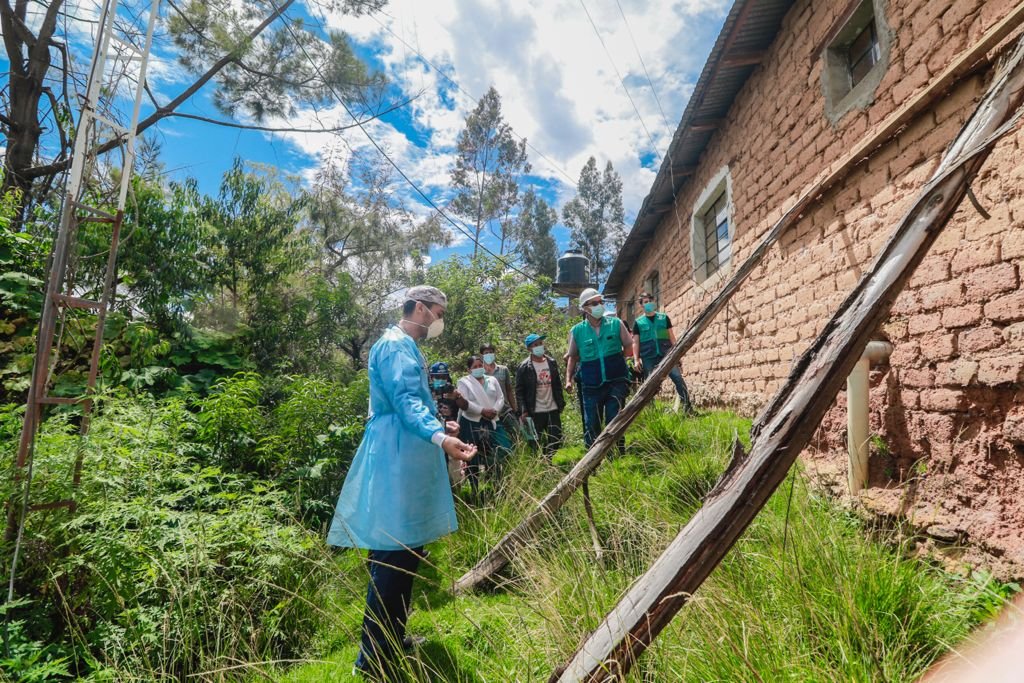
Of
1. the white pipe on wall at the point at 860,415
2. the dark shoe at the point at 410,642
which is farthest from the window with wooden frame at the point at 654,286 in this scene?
the dark shoe at the point at 410,642

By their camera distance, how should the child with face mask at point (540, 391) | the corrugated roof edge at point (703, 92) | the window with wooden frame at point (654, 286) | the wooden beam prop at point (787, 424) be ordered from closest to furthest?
the wooden beam prop at point (787, 424) < the corrugated roof edge at point (703, 92) < the child with face mask at point (540, 391) < the window with wooden frame at point (654, 286)

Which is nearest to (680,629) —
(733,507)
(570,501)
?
(733,507)

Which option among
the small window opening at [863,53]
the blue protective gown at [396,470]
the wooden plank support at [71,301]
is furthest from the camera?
the small window opening at [863,53]

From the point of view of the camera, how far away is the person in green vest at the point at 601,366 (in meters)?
4.57

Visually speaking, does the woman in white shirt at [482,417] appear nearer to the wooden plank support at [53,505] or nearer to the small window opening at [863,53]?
the wooden plank support at [53,505]

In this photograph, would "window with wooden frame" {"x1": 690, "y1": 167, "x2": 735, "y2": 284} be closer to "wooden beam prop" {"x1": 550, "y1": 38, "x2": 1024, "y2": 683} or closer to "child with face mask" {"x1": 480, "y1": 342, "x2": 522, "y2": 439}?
"child with face mask" {"x1": 480, "y1": 342, "x2": 522, "y2": 439}

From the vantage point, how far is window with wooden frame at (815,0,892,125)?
9.97ft

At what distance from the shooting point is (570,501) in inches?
122

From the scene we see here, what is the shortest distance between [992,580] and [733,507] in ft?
5.73

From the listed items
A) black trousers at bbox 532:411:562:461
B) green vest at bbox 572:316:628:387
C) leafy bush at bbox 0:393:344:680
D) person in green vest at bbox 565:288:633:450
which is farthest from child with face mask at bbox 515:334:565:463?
leafy bush at bbox 0:393:344:680

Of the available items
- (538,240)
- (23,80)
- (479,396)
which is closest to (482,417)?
(479,396)

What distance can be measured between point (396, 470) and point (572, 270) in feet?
28.7

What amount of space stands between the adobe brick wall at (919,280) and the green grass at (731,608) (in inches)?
14.5

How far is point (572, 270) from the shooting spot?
1053 cm
